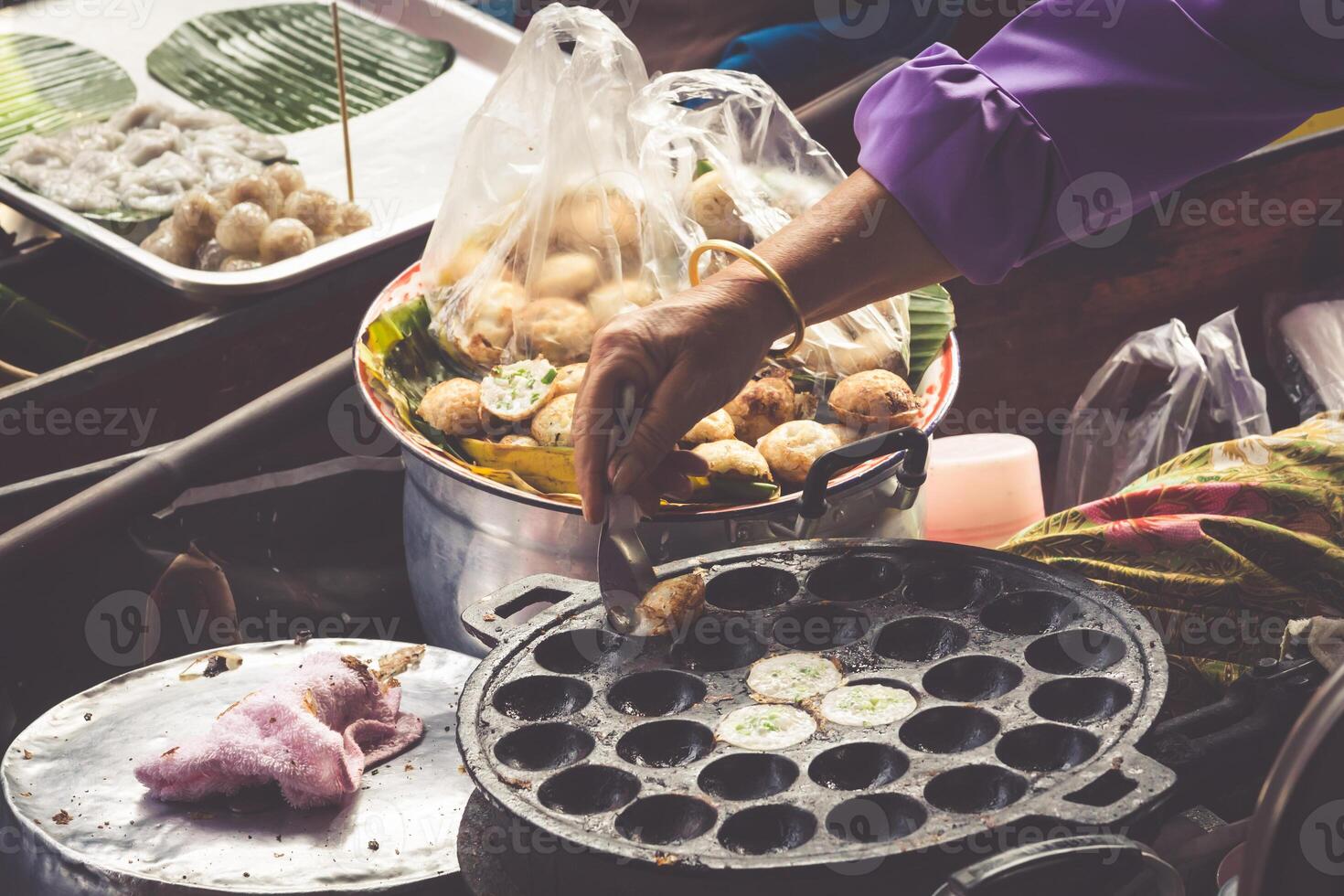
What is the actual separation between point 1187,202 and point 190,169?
2.40m

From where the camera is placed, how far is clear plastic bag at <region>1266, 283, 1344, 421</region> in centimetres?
253

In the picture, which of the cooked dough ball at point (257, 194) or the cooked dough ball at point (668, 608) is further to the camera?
the cooked dough ball at point (257, 194)

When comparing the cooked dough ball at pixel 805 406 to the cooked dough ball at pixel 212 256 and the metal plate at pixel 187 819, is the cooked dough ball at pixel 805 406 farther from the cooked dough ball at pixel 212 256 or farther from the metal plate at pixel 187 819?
the cooked dough ball at pixel 212 256

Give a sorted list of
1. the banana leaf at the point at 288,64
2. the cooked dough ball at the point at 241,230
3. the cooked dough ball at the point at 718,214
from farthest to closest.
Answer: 1. the banana leaf at the point at 288,64
2. the cooked dough ball at the point at 241,230
3. the cooked dough ball at the point at 718,214

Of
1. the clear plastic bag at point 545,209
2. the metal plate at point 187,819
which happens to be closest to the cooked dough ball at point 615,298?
the clear plastic bag at point 545,209

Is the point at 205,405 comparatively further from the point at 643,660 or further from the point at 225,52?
the point at 225,52

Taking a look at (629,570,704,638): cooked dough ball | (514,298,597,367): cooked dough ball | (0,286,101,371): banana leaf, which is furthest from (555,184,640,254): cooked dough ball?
(0,286,101,371): banana leaf

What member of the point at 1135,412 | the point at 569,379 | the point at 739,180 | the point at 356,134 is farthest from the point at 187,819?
the point at 356,134

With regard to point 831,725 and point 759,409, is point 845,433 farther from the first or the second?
point 831,725

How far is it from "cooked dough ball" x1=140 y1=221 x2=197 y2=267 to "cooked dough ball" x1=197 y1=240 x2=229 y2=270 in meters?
0.03

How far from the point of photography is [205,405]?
8.05 ft

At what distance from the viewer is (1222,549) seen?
1645 mm

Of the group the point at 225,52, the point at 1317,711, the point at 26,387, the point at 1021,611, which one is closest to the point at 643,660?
the point at 1021,611

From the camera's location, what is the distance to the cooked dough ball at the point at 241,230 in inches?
103
